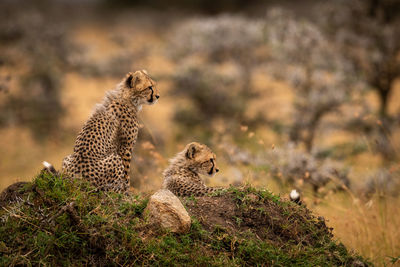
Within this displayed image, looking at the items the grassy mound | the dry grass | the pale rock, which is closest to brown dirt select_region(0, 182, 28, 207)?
the grassy mound

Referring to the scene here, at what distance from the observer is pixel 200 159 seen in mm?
4699

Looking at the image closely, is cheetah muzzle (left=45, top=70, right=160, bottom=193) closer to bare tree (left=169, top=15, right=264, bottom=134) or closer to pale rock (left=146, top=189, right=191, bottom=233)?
pale rock (left=146, top=189, right=191, bottom=233)

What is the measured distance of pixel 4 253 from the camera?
2920 millimetres

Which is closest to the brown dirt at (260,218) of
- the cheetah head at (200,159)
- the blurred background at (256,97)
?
the cheetah head at (200,159)

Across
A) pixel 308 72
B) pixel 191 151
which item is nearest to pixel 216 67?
pixel 308 72

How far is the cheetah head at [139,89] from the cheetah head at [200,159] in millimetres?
698

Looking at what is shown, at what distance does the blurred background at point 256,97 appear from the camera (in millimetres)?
6450

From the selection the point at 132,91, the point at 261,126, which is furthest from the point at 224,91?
the point at 132,91

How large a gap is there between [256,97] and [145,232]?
11.1 metres

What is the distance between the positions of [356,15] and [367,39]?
662 mm

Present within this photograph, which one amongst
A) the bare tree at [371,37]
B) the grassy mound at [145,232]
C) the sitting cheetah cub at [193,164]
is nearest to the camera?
the grassy mound at [145,232]

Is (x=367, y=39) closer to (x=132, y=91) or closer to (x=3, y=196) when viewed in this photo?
(x=132, y=91)

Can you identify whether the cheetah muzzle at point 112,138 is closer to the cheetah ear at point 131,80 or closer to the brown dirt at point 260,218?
the cheetah ear at point 131,80

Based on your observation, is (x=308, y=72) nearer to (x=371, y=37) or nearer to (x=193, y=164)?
(x=371, y=37)
